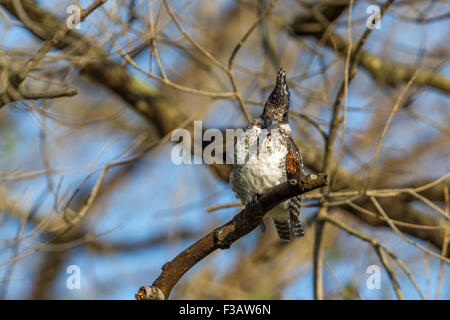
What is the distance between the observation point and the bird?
14.7 ft

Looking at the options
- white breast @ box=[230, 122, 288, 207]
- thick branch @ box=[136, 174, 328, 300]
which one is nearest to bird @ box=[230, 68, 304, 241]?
white breast @ box=[230, 122, 288, 207]

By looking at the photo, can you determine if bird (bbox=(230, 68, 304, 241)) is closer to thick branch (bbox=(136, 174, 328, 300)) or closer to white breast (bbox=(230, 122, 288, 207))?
white breast (bbox=(230, 122, 288, 207))

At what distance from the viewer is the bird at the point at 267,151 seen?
176 inches

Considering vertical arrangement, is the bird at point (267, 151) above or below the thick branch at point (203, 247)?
above

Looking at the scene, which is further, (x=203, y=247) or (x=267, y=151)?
(x=267, y=151)

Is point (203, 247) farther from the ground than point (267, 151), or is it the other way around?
point (267, 151)

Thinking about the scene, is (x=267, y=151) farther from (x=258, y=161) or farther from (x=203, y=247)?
(x=203, y=247)

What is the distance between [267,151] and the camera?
14.8 feet

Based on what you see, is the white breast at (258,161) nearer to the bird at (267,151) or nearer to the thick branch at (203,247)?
the bird at (267,151)

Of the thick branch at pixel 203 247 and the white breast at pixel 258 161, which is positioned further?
the white breast at pixel 258 161

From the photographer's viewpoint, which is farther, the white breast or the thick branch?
the white breast

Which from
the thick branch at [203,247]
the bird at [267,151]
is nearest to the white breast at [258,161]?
the bird at [267,151]

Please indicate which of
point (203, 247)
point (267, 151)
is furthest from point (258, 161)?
point (203, 247)

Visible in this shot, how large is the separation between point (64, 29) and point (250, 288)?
15.4ft
